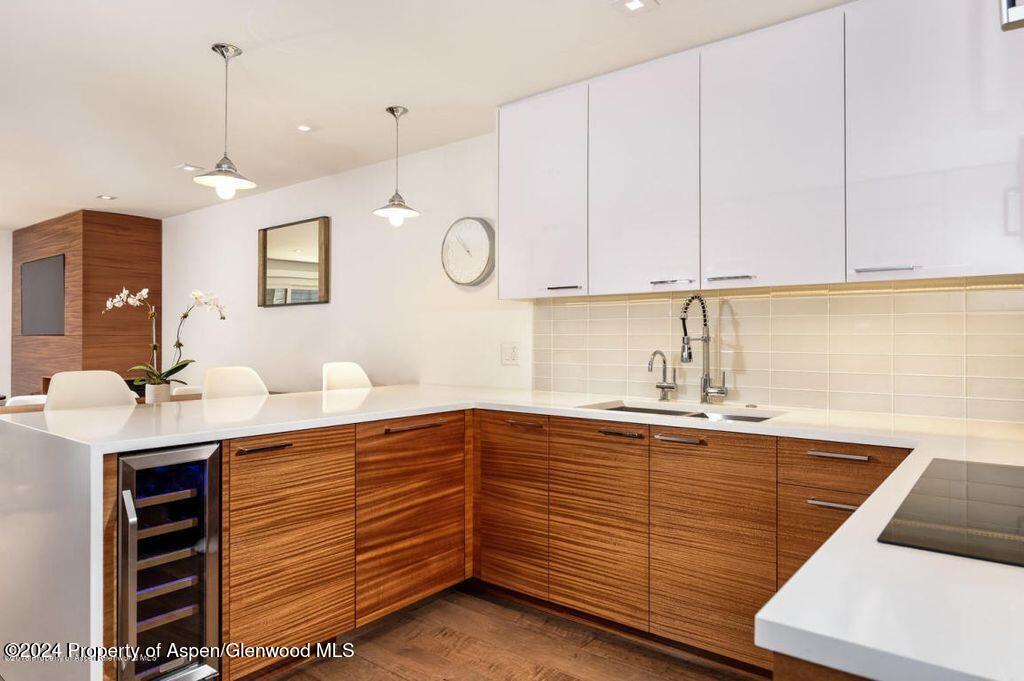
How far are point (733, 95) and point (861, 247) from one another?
30.6 inches

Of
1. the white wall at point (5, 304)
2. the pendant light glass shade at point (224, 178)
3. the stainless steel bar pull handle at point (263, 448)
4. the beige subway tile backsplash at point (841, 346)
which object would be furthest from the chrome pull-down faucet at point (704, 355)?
the white wall at point (5, 304)

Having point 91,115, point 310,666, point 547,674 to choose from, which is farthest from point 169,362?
point 547,674

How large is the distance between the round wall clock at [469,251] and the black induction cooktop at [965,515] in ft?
8.24

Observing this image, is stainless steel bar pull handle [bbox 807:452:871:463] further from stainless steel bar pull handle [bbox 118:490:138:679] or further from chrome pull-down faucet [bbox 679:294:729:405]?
stainless steel bar pull handle [bbox 118:490:138:679]

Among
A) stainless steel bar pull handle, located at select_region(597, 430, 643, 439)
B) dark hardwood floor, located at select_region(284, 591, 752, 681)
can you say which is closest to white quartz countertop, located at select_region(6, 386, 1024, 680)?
stainless steel bar pull handle, located at select_region(597, 430, 643, 439)

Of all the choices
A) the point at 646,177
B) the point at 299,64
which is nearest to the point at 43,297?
the point at 299,64

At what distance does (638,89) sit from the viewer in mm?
2676

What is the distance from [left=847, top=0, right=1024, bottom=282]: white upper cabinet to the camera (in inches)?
75.2

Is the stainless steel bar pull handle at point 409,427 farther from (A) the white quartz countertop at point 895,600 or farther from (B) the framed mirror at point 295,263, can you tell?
(B) the framed mirror at point 295,263

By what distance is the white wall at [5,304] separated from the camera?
6.97m

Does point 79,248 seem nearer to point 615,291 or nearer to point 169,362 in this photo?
point 169,362

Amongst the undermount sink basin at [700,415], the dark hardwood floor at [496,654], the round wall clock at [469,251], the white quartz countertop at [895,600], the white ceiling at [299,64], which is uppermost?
the white ceiling at [299,64]

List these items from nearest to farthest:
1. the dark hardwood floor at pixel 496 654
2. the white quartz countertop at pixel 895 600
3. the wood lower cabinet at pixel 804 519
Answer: the white quartz countertop at pixel 895 600
the wood lower cabinet at pixel 804 519
the dark hardwood floor at pixel 496 654

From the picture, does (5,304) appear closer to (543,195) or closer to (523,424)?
(543,195)
